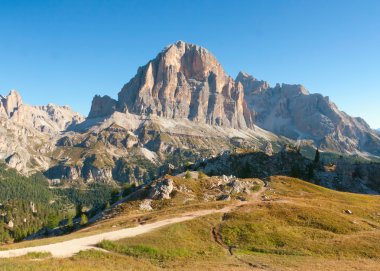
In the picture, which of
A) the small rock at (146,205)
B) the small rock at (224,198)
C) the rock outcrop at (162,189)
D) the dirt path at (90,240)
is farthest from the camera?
the rock outcrop at (162,189)

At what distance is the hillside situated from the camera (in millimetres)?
44188

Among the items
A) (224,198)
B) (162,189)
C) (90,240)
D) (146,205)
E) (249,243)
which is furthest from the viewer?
(162,189)

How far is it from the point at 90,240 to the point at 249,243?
86.7ft

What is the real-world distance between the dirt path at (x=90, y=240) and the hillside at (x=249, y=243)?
219 centimetres

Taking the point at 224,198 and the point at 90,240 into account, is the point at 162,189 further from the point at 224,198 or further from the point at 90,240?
the point at 90,240

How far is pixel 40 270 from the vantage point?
32312 mm

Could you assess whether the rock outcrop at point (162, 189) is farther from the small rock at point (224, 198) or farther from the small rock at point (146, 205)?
the small rock at point (224, 198)

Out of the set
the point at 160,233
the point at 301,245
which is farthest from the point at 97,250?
the point at 301,245

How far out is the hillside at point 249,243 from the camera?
44.2 m

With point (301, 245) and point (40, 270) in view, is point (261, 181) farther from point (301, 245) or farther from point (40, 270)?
point (40, 270)

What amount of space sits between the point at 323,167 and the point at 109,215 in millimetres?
136161

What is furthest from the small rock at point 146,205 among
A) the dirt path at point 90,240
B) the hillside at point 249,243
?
the dirt path at point 90,240

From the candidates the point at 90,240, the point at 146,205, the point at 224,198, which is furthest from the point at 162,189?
the point at 90,240

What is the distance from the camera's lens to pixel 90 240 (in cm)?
5388
